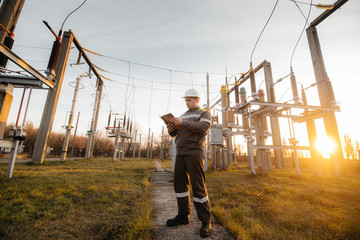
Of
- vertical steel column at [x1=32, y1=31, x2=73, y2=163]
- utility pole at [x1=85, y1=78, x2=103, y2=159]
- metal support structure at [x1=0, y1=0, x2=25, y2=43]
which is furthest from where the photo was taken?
utility pole at [x1=85, y1=78, x2=103, y2=159]

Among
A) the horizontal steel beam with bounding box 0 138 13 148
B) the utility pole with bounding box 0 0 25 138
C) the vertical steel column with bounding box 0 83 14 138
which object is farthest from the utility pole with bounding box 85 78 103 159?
the horizontal steel beam with bounding box 0 138 13 148

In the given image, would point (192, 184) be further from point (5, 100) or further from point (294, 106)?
point (294, 106)

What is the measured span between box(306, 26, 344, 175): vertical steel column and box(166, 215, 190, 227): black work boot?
7.84 meters

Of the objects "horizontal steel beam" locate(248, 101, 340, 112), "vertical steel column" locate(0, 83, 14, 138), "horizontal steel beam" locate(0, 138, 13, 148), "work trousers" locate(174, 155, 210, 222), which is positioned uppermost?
"horizontal steel beam" locate(248, 101, 340, 112)

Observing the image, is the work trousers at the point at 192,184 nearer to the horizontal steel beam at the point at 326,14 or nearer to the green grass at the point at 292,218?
the green grass at the point at 292,218

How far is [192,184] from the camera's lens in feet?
7.06

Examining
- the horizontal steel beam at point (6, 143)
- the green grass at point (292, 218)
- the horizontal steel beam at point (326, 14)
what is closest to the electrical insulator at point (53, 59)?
the horizontal steel beam at point (6, 143)

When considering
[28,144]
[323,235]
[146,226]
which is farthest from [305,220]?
[28,144]

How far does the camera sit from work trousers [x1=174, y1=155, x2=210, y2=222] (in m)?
2.03

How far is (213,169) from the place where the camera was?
8195 millimetres

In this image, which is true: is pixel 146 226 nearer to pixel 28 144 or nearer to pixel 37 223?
pixel 37 223

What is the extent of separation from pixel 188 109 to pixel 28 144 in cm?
2556

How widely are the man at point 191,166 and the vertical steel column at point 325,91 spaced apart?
735 centimetres

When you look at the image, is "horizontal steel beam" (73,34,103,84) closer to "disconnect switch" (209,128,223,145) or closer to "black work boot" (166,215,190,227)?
"disconnect switch" (209,128,223,145)
